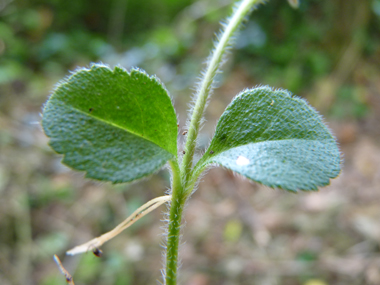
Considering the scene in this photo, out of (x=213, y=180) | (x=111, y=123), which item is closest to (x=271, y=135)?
(x=111, y=123)

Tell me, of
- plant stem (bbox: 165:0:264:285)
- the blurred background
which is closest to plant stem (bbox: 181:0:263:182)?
plant stem (bbox: 165:0:264:285)

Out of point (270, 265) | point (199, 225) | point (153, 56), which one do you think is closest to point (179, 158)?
point (270, 265)

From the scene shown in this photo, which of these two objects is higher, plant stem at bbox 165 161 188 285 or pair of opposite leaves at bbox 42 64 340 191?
pair of opposite leaves at bbox 42 64 340 191

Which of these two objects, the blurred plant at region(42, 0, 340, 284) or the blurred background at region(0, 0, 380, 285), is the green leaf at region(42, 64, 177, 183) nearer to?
the blurred plant at region(42, 0, 340, 284)

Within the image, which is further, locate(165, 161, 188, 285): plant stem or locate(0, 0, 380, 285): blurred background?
locate(0, 0, 380, 285): blurred background

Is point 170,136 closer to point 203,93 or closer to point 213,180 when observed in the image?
point 203,93

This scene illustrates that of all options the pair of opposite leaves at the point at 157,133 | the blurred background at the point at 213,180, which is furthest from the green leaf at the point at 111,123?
the blurred background at the point at 213,180

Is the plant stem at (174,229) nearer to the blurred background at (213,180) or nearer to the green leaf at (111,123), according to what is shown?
the green leaf at (111,123)
